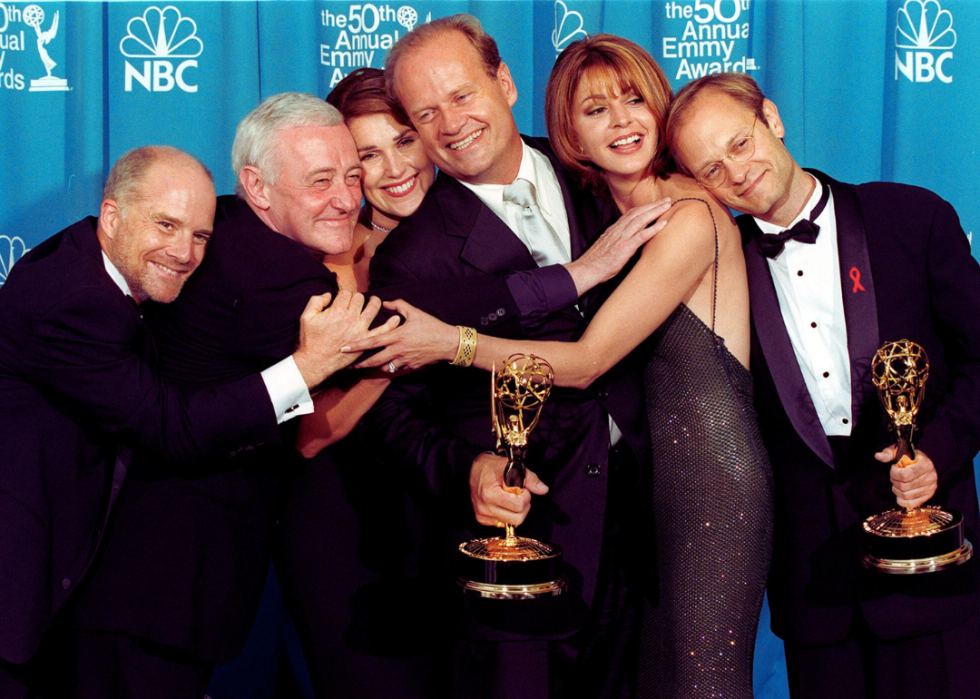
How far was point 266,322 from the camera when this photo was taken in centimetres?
237

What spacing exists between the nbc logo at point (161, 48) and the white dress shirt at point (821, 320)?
7.42ft

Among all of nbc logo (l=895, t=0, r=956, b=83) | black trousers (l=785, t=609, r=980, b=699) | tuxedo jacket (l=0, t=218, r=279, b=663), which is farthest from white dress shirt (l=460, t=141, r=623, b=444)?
nbc logo (l=895, t=0, r=956, b=83)

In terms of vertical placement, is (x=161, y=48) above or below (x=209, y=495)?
above

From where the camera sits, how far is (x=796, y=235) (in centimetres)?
239

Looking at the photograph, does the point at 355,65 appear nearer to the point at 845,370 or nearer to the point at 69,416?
the point at 69,416

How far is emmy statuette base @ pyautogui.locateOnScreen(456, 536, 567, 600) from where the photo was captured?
1.99 metres

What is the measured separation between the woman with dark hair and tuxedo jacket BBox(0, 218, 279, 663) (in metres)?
0.41

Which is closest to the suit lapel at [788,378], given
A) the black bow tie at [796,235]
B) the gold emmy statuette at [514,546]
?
the black bow tie at [796,235]

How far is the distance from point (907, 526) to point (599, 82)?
1.28 meters

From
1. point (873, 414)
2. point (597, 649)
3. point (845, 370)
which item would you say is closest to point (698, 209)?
point (845, 370)

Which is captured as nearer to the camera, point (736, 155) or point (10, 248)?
point (736, 155)

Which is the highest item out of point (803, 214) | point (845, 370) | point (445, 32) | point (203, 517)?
point (445, 32)

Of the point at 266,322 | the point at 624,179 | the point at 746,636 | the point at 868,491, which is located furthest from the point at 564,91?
the point at 746,636

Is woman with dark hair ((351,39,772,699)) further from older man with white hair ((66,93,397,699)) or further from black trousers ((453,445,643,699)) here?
older man with white hair ((66,93,397,699))
